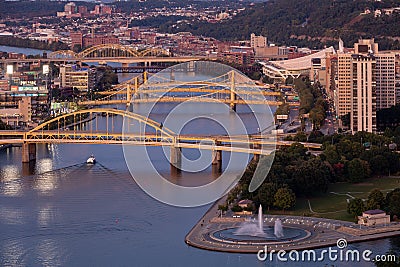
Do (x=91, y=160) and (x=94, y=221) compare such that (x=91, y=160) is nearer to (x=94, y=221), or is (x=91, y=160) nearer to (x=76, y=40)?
(x=94, y=221)

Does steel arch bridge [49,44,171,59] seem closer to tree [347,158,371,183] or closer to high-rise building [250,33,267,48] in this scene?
high-rise building [250,33,267,48]

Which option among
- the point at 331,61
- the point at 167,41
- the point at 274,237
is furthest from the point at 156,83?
the point at 167,41

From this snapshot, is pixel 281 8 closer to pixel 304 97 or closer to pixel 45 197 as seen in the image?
pixel 304 97

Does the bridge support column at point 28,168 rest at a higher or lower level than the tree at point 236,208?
higher

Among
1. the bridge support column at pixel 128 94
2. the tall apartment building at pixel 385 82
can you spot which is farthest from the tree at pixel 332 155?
the bridge support column at pixel 128 94

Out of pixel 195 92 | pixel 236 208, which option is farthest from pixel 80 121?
pixel 236 208

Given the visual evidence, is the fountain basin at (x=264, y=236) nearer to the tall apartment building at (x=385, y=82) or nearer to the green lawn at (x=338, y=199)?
the green lawn at (x=338, y=199)
